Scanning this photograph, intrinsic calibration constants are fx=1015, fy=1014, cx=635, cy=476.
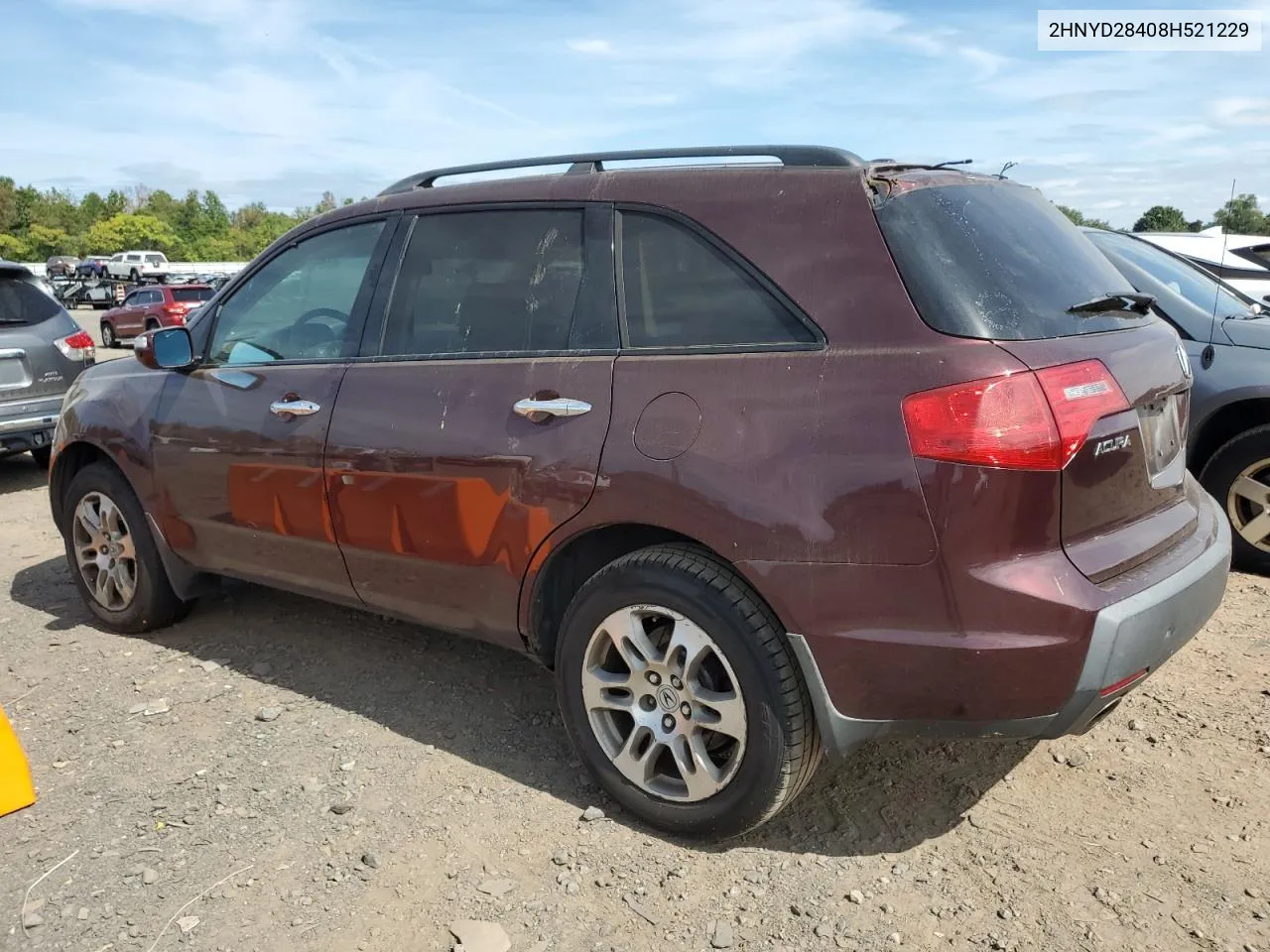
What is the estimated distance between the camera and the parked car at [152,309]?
2427 cm

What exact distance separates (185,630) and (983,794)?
354 centimetres

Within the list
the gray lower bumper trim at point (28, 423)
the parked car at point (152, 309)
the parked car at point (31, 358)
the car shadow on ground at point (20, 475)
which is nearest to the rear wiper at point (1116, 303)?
the gray lower bumper trim at point (28, 423)

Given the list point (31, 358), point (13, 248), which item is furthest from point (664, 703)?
point (13, 248)

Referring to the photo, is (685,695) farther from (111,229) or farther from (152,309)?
(111,229)

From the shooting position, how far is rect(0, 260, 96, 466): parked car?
7.73m

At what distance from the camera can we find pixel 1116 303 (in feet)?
9.34

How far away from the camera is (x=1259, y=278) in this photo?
7.78 meters

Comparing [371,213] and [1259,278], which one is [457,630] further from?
[1259,278]

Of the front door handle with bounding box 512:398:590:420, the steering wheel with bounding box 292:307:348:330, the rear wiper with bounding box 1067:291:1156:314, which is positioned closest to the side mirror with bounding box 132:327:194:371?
the steering wheel with bounding box 292:307:348:330

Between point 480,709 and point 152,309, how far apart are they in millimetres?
23892

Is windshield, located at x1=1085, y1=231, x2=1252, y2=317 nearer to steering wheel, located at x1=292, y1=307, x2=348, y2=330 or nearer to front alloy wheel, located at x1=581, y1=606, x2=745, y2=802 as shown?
front alloy wheel, located at x1=581, y1=606, x2=745, y2=802

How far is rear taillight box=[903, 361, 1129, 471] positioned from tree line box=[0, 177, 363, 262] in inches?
3329

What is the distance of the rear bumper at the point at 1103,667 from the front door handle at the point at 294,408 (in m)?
1.98

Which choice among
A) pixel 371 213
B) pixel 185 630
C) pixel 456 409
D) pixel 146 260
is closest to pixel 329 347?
pixel 371 213
